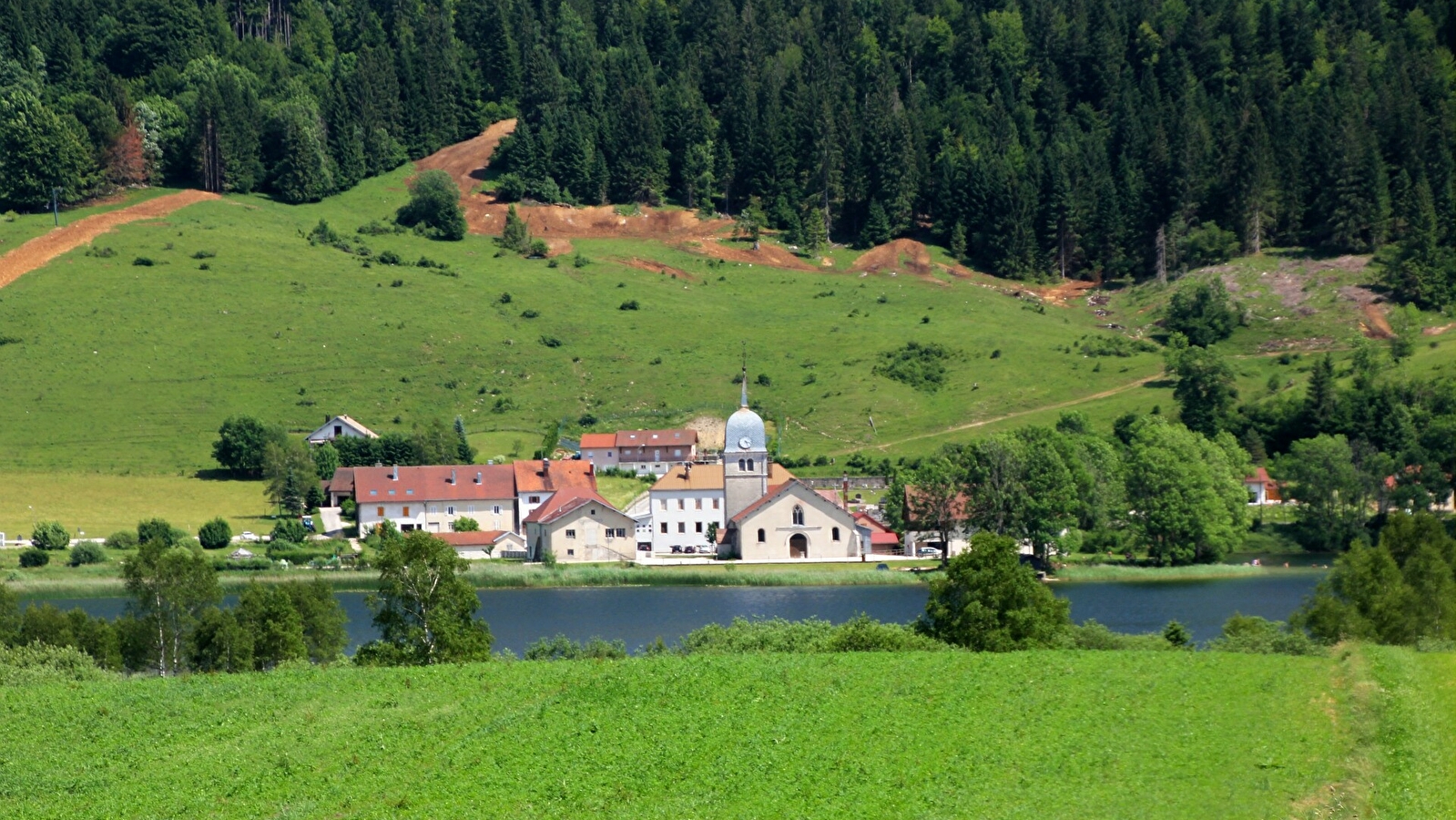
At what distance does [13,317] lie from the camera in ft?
376

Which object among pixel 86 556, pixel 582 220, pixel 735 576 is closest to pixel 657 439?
pixel 735 576

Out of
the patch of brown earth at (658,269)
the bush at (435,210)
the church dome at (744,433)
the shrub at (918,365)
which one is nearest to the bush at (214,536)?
the church dome at (744,433)

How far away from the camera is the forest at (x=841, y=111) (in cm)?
→ 13838

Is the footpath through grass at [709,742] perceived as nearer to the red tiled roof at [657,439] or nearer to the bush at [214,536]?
the bush at [214,536]

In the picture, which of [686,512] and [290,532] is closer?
[290,532]

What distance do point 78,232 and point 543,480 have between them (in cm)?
5657

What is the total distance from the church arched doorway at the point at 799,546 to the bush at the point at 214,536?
28033mm

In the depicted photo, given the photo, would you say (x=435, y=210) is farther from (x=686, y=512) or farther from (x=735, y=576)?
(x=735, y=576)

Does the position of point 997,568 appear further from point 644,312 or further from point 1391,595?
point 644,312

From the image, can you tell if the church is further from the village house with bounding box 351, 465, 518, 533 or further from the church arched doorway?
the village house with bounding box 351, 465, 518, 533

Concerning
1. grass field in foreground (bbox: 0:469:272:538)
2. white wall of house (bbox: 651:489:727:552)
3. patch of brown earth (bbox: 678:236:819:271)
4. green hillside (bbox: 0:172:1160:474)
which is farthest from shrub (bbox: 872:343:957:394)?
grass field in foreground (bbox: 0:469:272:538)

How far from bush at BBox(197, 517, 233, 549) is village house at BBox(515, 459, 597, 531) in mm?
16197

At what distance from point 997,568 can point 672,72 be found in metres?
150

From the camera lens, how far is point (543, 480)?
3730 inches
